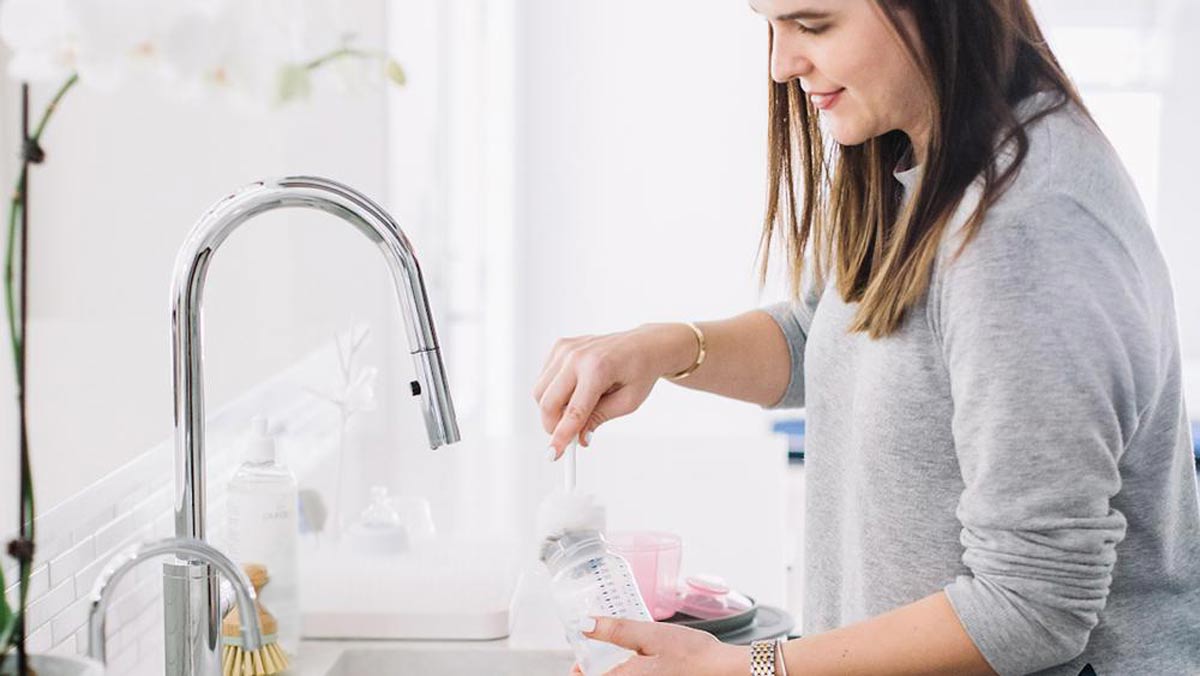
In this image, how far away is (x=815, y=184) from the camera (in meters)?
1.45

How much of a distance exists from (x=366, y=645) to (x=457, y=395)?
1.90 metres

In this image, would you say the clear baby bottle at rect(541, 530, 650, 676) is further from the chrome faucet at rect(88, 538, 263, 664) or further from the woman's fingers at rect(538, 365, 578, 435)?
the chrome faucet at rect(88, 538, 263, 664)

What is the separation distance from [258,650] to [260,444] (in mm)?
172

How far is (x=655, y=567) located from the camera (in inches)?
58.2

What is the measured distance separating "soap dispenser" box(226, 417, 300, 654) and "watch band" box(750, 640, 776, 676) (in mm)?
428

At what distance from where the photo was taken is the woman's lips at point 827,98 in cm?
122

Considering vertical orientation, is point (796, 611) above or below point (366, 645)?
below

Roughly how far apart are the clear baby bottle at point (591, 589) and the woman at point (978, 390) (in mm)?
78

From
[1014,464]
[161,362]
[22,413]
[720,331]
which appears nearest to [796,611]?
[720,331]


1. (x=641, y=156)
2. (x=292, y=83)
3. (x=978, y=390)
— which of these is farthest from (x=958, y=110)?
(x=641, y=156)

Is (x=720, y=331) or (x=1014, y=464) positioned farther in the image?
(x=720, y=331)

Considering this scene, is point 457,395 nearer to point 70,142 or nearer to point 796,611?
point 796,611

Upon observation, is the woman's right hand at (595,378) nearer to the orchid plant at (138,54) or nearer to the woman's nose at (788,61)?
the woman's nose at (788,61)

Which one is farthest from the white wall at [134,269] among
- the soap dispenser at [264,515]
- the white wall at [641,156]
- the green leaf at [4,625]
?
the white wall at [641,156]
